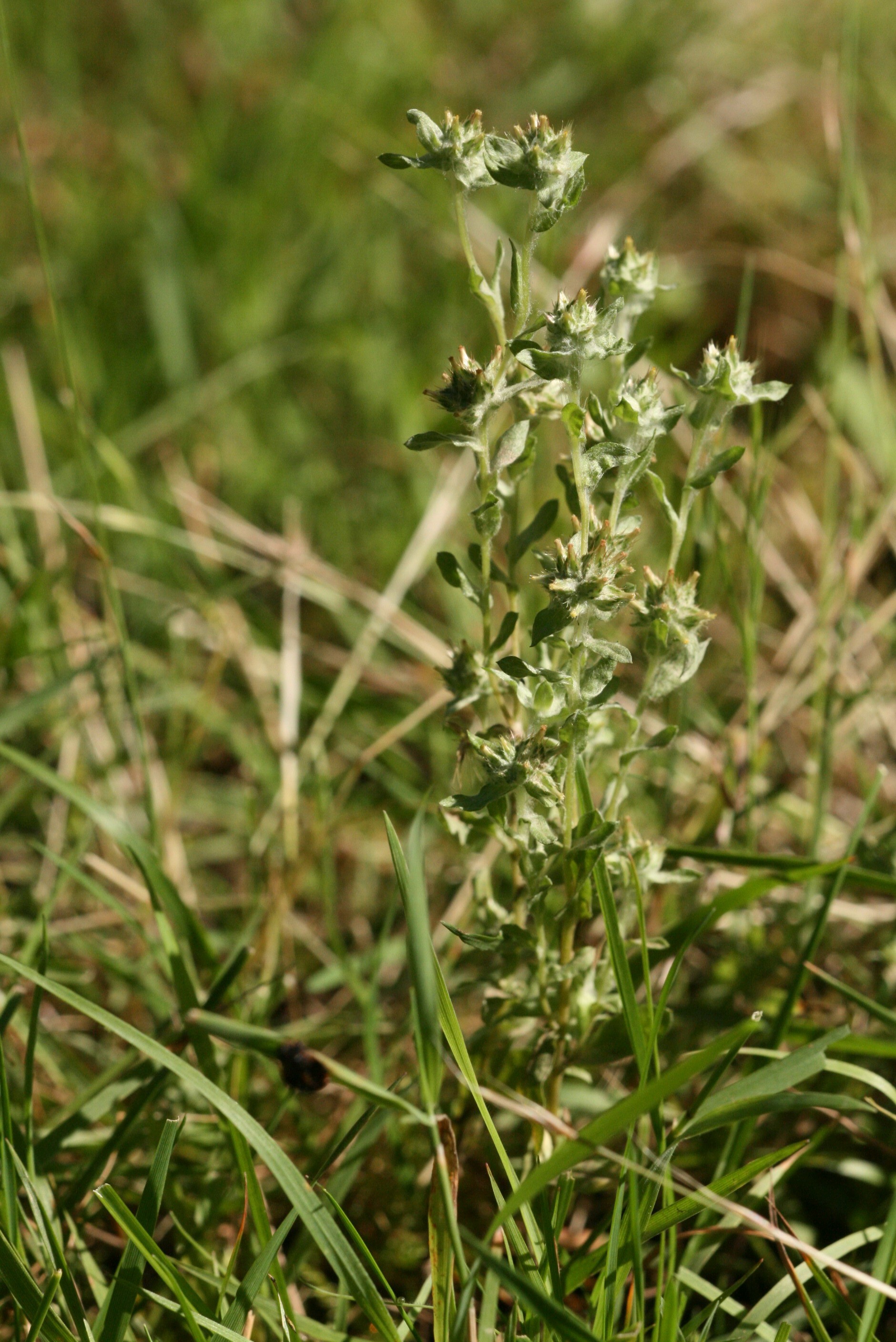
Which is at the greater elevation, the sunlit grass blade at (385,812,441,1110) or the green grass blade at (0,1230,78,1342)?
the sunlit grass blade at (385,812,441,1110)

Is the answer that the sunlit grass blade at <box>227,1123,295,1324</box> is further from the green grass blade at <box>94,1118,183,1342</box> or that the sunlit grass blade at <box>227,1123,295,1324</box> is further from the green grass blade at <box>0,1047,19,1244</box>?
the green grass blade at <box>0,1047,19,1244</box>

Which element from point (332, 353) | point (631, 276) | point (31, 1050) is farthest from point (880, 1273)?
point (332, 353)

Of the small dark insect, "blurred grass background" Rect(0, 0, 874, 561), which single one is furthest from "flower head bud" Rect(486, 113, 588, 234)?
"blurred grass background" Rect(0, 0, 874, 561)

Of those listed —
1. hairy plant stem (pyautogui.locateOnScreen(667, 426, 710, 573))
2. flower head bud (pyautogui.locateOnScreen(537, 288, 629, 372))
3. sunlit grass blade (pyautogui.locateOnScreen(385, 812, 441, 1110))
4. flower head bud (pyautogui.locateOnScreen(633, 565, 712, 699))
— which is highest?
flower head bud (pyautogui.locateOnScreen(537, 288, 629, 372))

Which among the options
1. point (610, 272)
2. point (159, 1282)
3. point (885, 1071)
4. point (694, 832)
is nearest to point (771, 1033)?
point (885, 1071)

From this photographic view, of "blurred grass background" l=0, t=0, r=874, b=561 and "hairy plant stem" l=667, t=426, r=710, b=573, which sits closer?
"hairy plant stem" l=667, t=426, r=710, b=573

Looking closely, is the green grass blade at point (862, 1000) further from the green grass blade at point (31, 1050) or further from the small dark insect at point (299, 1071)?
the green grass blade at point (31, 1050)

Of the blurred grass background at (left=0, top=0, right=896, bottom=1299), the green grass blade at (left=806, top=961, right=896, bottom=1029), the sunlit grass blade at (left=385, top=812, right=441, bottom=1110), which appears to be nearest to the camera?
the sunlit grass blade at (left=385, top=812, right=441, bottom=1110)
